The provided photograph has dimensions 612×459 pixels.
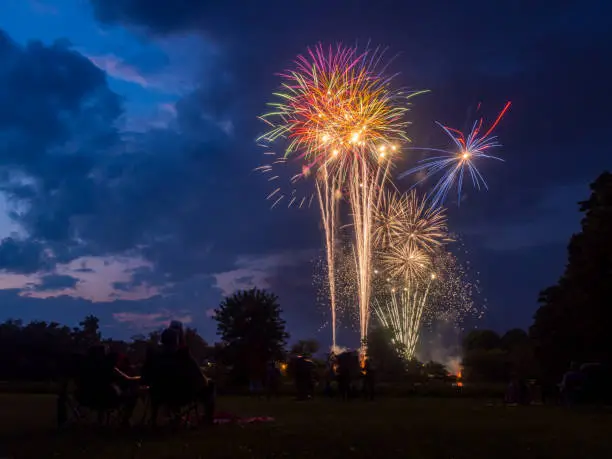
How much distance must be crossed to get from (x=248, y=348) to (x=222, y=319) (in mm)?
2998

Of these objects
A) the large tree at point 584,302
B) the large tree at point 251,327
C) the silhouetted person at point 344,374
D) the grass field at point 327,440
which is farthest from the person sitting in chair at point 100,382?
the large tree at point 251,327

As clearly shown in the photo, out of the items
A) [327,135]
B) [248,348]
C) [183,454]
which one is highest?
[327,135]

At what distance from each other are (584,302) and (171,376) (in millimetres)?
21749

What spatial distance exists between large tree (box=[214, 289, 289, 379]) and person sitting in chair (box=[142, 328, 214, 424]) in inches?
1585

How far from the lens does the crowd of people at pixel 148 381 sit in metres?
11.9

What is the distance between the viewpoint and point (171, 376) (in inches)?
468

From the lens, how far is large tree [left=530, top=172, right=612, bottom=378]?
92.5 ft

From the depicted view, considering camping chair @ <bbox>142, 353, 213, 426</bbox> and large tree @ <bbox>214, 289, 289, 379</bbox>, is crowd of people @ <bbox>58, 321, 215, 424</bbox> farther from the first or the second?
large tree @ <bbox>214, 289, 289, 379</bbox>

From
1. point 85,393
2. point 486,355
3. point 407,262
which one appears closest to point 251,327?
point 407,262

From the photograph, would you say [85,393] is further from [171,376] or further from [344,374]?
[344,374]

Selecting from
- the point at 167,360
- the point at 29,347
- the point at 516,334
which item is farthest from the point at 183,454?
the point at 516,334

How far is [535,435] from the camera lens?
37.9 feet

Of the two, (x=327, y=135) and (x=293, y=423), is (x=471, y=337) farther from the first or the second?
(x=293, y=423)

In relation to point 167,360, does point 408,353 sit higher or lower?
higher
